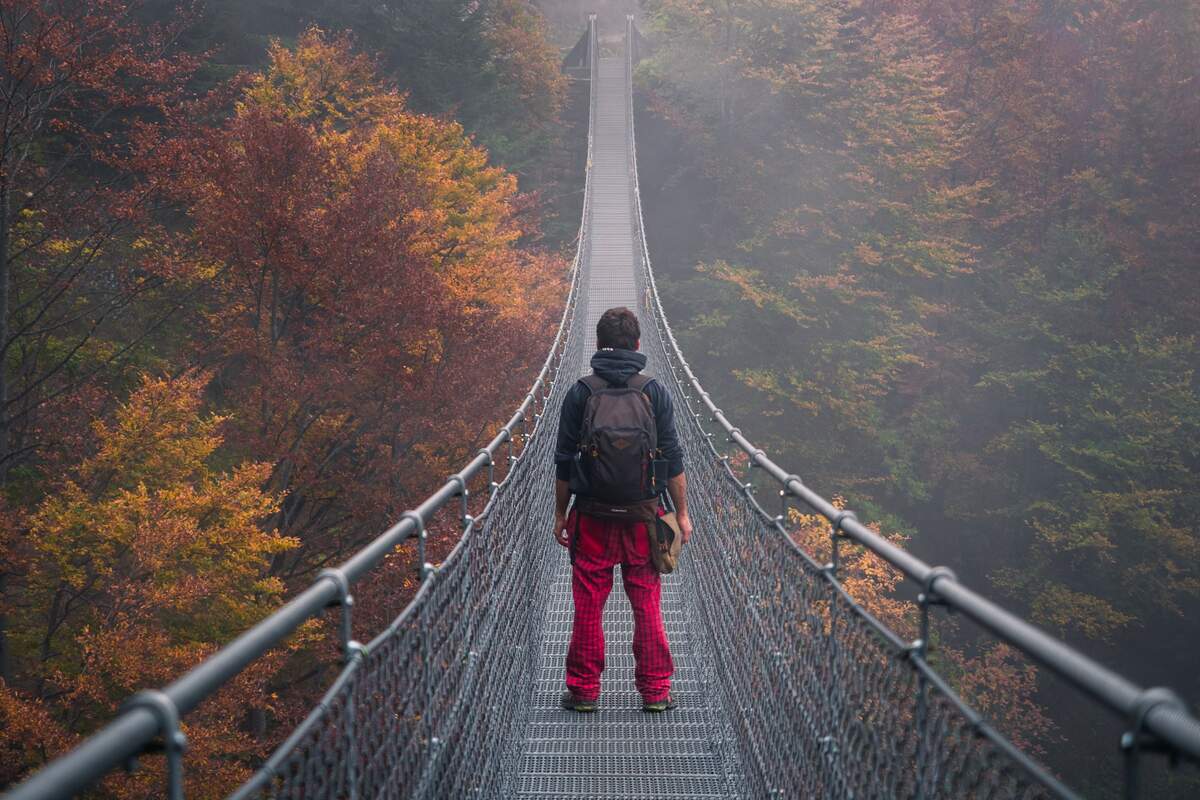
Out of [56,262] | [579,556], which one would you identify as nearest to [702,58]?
[56,262]

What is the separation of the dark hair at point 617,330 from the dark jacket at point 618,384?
0.09 feet

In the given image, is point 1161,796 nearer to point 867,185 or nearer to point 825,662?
point 867,185

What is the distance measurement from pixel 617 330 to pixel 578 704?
3.69ft

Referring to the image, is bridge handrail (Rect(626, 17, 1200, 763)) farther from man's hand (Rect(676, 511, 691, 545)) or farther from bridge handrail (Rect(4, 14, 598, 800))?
man's hand (Rect(676, 511, 691, 545))

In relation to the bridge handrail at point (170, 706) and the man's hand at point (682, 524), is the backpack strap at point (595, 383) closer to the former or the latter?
the man's hand at point (682, 524)

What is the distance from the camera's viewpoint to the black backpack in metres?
2.54

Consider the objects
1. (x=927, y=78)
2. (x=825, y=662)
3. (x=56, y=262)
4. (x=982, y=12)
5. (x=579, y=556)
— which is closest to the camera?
(x=825, y=662)

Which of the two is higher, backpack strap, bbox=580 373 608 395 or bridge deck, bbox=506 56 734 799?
backpack strap, bbox=580 373 608 395

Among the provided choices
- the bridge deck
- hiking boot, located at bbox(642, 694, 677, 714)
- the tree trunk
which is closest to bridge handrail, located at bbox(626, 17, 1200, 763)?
the bridge deck

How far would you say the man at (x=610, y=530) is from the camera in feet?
8.58

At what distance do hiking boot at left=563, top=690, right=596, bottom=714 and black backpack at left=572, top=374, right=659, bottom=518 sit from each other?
65 cm

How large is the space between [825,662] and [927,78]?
16.6m

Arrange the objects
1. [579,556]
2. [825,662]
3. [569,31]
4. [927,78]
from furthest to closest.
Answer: [569,31] → [927,78] → [579,556] → [825,662]

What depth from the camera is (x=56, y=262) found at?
32.1 feet
